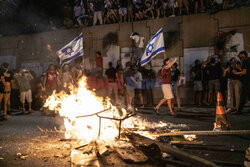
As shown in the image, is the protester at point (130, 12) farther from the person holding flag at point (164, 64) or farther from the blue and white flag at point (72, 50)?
the blue and white flag at point (72, 50)

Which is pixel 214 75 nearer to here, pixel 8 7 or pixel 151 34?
pixel 151 34

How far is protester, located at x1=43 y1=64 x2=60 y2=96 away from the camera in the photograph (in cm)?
1071

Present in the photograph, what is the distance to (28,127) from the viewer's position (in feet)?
23.2

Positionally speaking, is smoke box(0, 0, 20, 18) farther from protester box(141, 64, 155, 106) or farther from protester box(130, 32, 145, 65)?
protester box(141, 64, 155, 106)

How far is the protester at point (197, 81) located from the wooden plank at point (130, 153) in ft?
26.1

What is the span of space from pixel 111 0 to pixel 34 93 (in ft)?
25.3

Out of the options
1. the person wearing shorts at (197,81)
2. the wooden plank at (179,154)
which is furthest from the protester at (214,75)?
the wooden plank at (179,154)

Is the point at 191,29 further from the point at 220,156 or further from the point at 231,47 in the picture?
the point at 220,156

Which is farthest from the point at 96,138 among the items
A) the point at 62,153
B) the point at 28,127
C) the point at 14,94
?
the point at 14,94

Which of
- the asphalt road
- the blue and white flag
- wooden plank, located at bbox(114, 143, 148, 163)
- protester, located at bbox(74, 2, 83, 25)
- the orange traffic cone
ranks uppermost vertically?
protester, located at bbox(74, 2, 83, 25)

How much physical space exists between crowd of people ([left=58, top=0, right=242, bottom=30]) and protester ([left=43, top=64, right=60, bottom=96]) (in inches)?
198

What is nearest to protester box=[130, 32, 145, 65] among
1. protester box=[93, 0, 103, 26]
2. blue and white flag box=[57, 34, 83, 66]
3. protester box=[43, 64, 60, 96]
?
protester box=[93, 0, 103, 26]

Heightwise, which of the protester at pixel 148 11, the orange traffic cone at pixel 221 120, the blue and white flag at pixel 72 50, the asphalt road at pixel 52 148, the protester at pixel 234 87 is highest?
the protester at pixel 148 11

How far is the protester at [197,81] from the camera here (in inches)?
434
